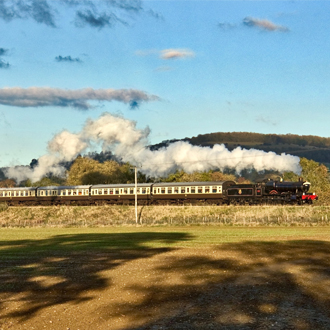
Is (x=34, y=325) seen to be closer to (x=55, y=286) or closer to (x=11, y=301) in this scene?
(x=11, y=301)

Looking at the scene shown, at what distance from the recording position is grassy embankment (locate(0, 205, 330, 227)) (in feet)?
178

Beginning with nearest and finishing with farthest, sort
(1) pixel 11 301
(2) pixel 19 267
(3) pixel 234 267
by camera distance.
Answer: (1) pixel 11 301 < (3) pixel 234 267 < (2) pixel 19 267

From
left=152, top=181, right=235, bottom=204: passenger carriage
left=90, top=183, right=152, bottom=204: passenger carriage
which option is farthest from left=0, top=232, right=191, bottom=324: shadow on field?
Answer: left=90, top=183, right=152, bottom=204: passenger carriage

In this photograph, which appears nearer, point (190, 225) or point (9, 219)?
point (190, 225)

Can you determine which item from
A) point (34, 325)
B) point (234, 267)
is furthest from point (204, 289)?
point (34, 325)

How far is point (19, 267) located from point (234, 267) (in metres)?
10.1

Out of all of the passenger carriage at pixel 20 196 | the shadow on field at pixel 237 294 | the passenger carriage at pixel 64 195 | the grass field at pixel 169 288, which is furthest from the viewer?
the passenger carriage at pixel 20 196

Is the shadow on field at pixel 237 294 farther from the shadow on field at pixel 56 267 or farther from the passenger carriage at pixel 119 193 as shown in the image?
the passenger carriage at pixel 119 193

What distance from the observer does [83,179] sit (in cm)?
12406

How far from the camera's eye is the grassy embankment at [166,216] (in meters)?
54.3

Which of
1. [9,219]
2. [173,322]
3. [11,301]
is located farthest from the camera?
[9,219]

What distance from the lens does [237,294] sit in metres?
15.9

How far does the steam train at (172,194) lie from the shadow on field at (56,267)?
32.1 meters

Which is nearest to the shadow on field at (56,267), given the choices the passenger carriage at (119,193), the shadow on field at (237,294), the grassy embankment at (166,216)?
the shadow on field at (237,294)
